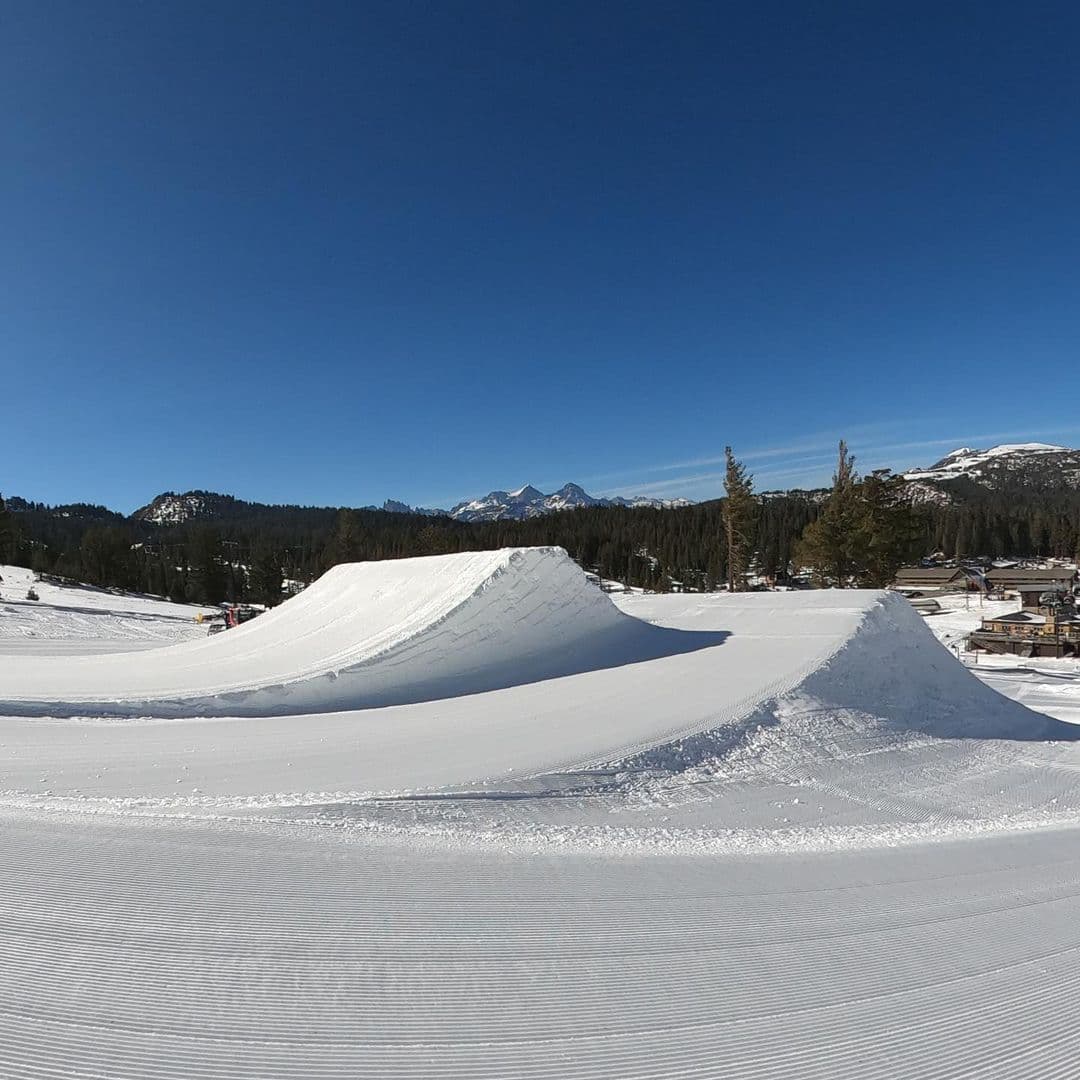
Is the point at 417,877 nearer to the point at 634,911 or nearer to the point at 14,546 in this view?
the point at 634,911

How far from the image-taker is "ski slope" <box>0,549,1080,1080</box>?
2580 millimetres

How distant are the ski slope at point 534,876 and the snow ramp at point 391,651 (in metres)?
0.13

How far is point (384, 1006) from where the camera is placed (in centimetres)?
269

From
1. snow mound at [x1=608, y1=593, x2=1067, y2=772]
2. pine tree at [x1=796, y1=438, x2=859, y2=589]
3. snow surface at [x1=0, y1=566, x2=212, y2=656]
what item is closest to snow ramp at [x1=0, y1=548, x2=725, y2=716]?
snow mound at [x1=608, y1=593, x2=1067, y2=772]

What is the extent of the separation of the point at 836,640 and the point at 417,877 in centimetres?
861

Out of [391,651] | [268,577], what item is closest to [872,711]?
[391,651]

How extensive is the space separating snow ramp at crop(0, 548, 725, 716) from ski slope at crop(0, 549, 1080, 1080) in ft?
0.41

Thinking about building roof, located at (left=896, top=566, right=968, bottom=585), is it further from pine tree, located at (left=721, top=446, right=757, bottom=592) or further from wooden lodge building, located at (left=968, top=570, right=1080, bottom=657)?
pine tree, located at (left=721, top=446, right=757, bottom=592)

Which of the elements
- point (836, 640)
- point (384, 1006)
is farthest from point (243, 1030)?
point (836, 640)

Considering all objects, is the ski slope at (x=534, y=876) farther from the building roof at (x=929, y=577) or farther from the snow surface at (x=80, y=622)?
the building roof at (x=929, y=577)

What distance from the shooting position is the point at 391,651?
1013cm

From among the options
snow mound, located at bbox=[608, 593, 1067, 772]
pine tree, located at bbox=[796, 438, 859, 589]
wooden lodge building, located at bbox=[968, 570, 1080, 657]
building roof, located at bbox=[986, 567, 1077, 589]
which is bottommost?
wooden lodge building, located at bbox=[968, 570, 1080, 657]

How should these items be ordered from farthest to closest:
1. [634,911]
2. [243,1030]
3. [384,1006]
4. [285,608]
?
[285,608] < [634,911] < [384,1006] < [243,1030]

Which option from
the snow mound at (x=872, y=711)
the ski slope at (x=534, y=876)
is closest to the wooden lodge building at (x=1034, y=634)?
the snow mound at (x=872, y=711)
